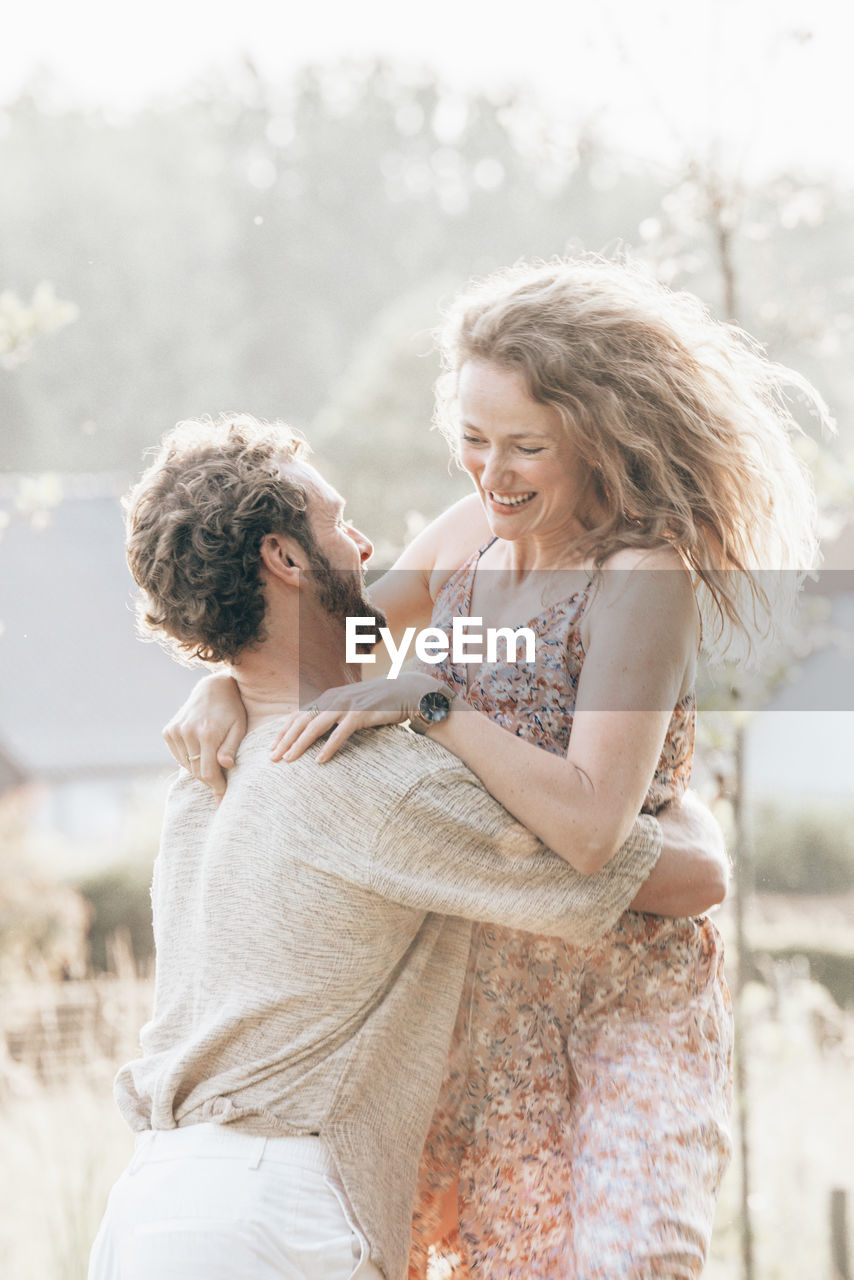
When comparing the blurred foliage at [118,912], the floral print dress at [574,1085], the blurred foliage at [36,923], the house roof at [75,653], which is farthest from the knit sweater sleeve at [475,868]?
the house roof at [75,653]

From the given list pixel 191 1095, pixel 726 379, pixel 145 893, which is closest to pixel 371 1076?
pixel 191 1095

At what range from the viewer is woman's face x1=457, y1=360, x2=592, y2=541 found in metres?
1.47

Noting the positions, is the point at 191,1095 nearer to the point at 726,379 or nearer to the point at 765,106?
the point at 726,379

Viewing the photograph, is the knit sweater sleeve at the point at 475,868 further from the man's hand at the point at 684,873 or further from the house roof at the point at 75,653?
the house roof at the point at 75,653

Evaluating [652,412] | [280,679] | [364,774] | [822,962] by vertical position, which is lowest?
[822,962]

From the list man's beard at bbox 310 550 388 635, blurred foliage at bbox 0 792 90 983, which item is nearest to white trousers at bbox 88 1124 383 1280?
man's beard at bbox 310 550 388 635

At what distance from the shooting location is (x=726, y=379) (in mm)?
1561

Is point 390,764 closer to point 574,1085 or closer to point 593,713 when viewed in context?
point 593,713

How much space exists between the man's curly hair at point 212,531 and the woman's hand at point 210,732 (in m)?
0.06

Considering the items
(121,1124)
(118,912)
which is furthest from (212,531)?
(118,912)

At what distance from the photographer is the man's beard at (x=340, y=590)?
Result: 4.73 feet

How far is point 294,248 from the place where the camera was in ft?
27.0

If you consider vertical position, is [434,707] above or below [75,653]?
below

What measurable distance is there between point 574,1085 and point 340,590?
64cm
